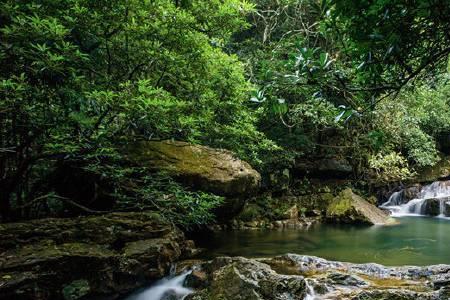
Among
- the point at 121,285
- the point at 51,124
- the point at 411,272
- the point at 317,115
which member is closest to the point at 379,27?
the point at 51,124

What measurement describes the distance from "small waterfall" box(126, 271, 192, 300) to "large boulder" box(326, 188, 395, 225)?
25.4 ft

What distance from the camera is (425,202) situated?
1402 cm

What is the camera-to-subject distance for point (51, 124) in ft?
14.8

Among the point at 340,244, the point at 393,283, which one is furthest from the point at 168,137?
the point at 340,244

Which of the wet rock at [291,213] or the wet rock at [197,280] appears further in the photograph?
the wet rock at [291,213]

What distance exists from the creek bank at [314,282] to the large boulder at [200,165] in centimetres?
225

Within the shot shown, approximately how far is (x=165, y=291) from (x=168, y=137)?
2.57 metres

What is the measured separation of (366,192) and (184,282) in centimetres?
1181

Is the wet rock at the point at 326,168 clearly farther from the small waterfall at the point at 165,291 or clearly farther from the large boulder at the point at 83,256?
the small waterfall at the point at 165,291

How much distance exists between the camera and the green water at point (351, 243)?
26.1 feet

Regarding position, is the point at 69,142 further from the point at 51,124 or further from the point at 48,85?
the point at 48,85

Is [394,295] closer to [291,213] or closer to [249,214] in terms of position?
[249,214]

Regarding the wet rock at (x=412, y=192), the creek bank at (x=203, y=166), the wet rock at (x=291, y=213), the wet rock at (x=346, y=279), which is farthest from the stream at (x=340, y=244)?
the wet rock at (x=412, y=192)

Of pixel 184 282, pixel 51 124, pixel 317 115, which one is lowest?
pixel 184 282
